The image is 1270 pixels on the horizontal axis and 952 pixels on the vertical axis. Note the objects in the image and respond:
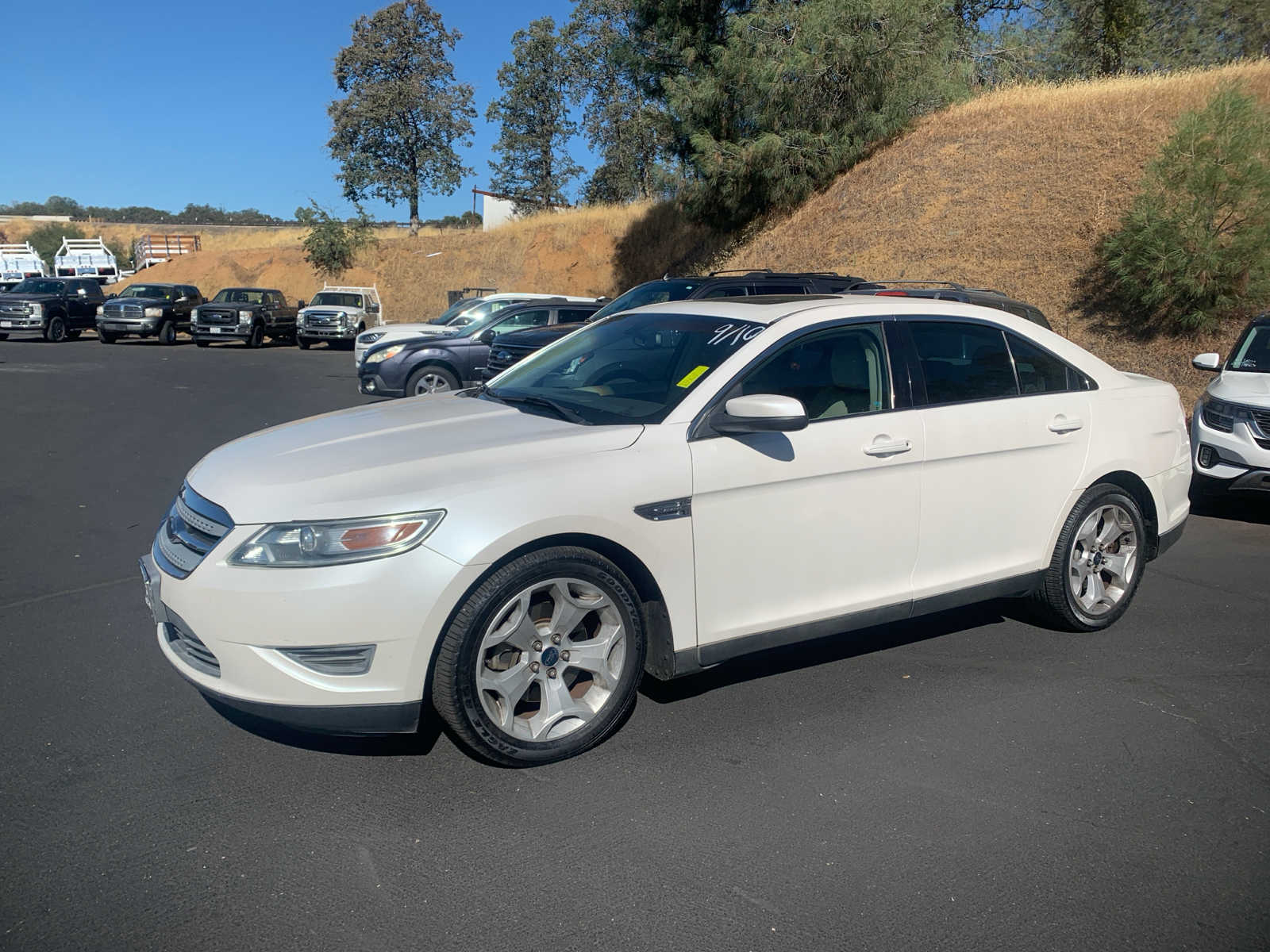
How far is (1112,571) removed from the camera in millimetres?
5293

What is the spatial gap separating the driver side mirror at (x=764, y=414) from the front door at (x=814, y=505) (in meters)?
0.11

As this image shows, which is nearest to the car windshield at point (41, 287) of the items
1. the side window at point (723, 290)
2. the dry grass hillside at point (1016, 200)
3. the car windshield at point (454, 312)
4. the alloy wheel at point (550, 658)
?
the car windshield at point (454, 312)

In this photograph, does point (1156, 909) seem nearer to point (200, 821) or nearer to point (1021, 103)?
point (200, 821)

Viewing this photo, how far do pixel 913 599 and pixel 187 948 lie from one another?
3.17 meters

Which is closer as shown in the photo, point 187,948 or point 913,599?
point 187,948

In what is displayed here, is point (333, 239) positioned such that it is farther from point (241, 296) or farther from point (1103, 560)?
point (1103, 560)

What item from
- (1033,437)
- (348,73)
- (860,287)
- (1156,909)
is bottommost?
(1156,909)

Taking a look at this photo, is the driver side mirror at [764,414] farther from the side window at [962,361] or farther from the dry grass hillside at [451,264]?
the dry grass hillside at [451,264]

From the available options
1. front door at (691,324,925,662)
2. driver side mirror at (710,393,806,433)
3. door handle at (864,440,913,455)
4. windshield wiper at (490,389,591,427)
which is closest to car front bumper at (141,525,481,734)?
windshield wiper at (490,389,591,427)

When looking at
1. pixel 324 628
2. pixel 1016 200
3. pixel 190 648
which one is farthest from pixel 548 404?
pixel 1016 200

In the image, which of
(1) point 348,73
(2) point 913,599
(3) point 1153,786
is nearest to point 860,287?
(2) point 913,599

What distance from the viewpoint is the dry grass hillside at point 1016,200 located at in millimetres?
18781

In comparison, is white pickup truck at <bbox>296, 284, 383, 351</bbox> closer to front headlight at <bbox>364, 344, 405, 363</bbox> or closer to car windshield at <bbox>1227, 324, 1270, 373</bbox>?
front headlight at <bbox>364, 344, 405, 363</bbox>

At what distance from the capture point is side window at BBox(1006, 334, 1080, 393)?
4.97m
